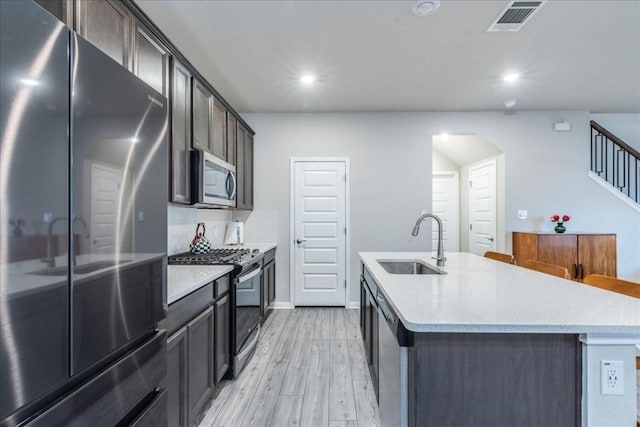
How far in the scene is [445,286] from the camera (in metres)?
1.57

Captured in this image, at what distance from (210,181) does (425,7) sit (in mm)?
2079

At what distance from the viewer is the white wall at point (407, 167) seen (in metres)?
4.14

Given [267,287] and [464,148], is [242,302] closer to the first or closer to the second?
[267,287]

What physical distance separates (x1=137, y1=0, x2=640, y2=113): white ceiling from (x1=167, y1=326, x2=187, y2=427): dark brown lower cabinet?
7.01 feet

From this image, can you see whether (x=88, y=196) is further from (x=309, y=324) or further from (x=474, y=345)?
(x=309, y=324)

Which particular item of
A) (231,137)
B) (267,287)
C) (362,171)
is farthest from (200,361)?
(362,171)

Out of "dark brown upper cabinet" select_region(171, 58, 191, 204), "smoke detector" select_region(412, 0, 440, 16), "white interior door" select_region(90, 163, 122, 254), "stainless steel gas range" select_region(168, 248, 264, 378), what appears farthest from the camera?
"stainless steel gas range" select_region(168, 248, 264, 378)

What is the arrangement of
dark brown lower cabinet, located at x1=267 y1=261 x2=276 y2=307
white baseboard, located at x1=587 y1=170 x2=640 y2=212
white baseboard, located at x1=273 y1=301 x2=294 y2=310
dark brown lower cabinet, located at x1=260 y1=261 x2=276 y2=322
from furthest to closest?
1. white baseboard, located at x1=273 y1=301 x2=294 y2=310
2. white baseboard, located at x1=587 y1=170 x2=640 y2=212
3. dark brown lower cabinet, located at x1=267 y1=261 x2=276 y2=307
4. dark brown lower cabinet, located at x1=260 y1=261 x2=276 y2=322

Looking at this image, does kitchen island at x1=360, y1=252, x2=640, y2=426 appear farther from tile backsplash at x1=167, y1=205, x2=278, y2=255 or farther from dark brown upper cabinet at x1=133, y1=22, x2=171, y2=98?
tile backsplash at x1=167, y1=205, x2=278, y2=255

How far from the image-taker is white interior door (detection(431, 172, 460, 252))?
5.85m

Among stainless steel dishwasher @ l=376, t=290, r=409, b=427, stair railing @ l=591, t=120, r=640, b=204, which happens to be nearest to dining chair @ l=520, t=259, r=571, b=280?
stainless steel dishwasher @ l=376, t=290, r=409, b=427

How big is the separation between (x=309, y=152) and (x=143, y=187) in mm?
3266

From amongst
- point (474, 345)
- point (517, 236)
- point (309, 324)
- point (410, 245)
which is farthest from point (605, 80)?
point (309, 324)

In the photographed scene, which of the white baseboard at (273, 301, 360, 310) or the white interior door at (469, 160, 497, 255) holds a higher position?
the white interior door at (469, 160, 497, 255)
